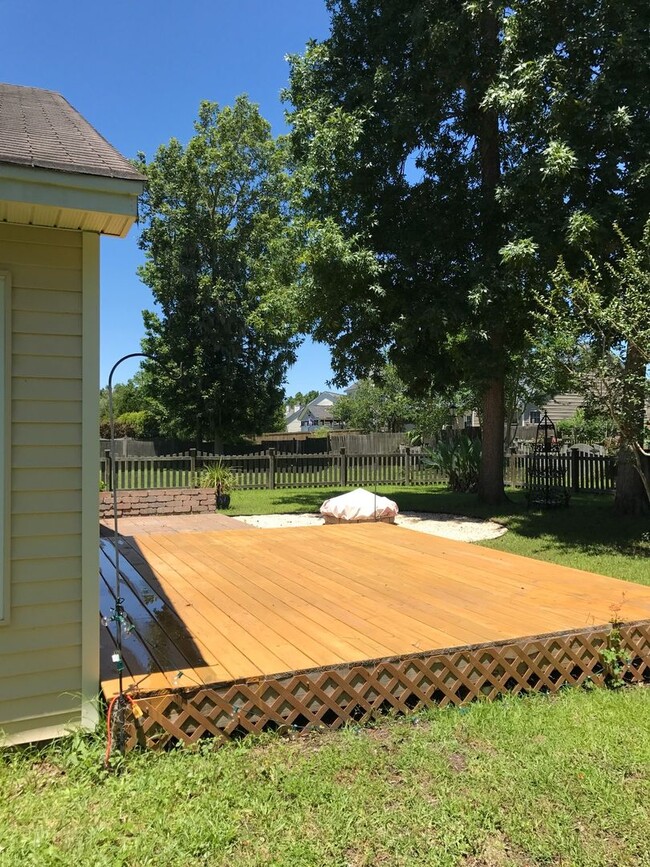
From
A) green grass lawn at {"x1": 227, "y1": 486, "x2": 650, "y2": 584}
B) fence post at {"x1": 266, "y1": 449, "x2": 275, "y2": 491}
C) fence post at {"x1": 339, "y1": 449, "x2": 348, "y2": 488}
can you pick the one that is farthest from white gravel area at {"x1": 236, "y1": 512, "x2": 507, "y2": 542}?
fence post at {"x1": 339, "y1": 449, "x2": 348, "y2": 488}

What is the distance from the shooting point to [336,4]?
12477 millimetres

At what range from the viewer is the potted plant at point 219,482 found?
41.6 feet

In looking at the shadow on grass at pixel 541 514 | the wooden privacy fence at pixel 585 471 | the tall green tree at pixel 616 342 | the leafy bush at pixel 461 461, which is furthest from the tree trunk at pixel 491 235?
the tall green tree at pixel 616 342

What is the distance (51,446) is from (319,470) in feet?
46.0

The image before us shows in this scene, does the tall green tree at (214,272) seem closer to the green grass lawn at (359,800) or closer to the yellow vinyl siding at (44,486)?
the yellow vinyl siding at (44,486)

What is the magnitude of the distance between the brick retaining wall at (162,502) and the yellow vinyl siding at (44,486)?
7.12 m

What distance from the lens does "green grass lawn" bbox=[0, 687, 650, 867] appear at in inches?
84.6

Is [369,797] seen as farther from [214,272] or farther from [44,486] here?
[214,272]

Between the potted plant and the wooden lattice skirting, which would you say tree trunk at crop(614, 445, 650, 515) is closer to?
the wooden lattice skirting

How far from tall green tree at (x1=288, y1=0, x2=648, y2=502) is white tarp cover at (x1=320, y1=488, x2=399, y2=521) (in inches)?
114

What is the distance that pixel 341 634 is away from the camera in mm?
3572

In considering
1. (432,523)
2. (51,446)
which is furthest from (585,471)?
(51,446)

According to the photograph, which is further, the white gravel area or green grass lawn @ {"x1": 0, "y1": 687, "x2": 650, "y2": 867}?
the white gravel area

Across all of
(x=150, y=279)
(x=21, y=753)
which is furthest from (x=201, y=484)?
(x=150, y=279)
